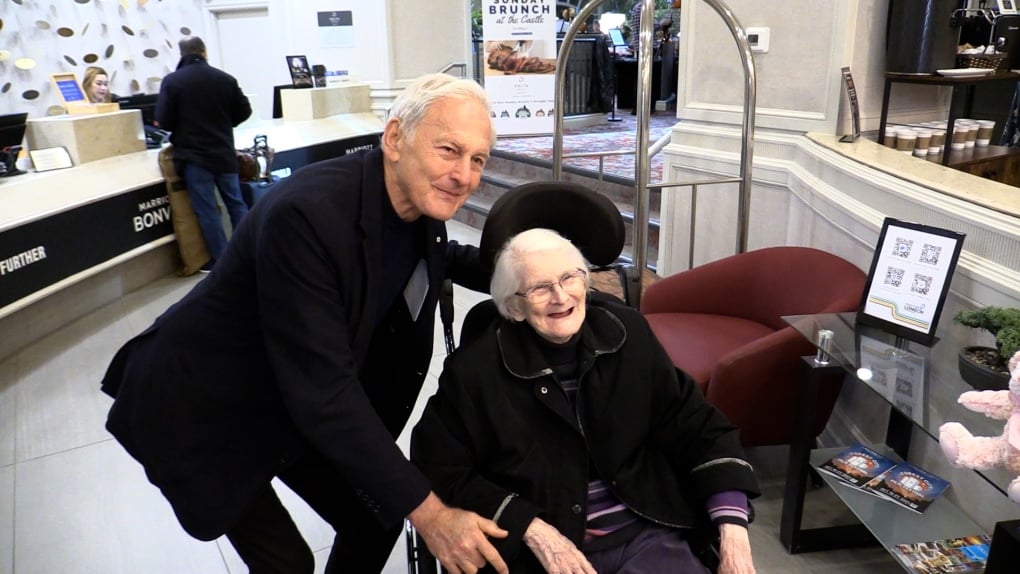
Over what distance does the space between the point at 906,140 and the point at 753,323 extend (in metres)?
1.02

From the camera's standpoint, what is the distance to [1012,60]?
316cm

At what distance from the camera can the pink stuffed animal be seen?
1252 mm

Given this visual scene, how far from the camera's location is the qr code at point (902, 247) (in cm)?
201

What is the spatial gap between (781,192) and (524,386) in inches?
92.8

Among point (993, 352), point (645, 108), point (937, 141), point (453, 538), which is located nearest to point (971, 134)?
point (937, 141)

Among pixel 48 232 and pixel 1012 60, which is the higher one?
pixel 1012 60

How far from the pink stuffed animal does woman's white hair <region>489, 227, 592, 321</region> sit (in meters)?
0.76

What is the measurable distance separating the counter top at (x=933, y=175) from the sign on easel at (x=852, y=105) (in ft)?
0.12

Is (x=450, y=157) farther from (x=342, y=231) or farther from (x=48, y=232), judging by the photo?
(x=48, y=232)

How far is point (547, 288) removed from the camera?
5.33 feet

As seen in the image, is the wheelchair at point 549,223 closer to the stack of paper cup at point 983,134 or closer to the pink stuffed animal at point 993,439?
the pink stuffed animal at point 993,439

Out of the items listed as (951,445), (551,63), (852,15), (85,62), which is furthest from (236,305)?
(85,62)

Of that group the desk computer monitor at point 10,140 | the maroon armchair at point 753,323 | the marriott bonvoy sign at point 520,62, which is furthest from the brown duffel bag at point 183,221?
the maroon armchair at point 753,323

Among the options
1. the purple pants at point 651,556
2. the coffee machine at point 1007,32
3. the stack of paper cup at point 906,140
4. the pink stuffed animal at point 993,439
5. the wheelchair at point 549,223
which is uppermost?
the coffee machine at point 1007,32
